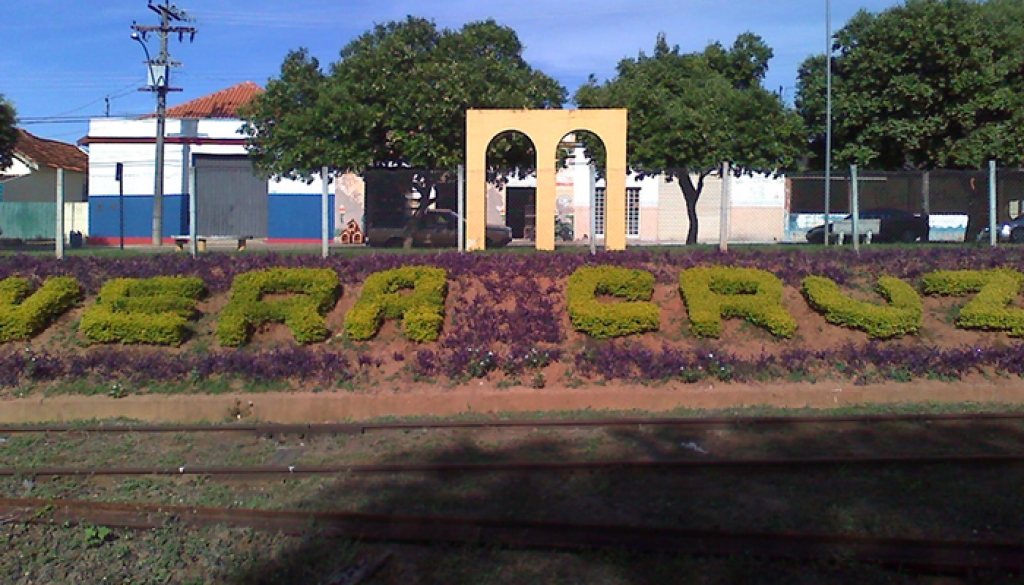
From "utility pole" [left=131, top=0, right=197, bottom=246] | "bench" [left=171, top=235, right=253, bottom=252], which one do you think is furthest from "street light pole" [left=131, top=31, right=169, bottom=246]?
"bench" [left=171, top=235, right=253, bottom=252]

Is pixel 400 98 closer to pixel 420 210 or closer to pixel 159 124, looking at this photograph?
pixel 420 210

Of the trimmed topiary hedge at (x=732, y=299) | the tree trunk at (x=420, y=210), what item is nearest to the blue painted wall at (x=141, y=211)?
the tree trunk at (x=420, y=210)

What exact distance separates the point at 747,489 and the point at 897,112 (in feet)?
65.2

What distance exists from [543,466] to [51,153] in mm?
43889

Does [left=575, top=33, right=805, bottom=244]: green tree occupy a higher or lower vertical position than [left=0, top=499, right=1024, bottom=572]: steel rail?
higher

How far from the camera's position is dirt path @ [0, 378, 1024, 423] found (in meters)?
10.9

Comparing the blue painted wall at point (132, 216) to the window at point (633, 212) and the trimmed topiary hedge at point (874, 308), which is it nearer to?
the window at point (633, 212)

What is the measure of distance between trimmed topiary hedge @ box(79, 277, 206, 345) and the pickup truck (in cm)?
371

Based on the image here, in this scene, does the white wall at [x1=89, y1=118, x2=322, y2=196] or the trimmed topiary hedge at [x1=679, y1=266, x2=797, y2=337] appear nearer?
the trimmed topiary hedge at [x1=679, y1=266, x2=797, y2=337]

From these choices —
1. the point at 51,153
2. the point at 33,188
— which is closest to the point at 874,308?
the point at 33,188

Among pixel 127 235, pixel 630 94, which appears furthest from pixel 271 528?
pixel 127 235

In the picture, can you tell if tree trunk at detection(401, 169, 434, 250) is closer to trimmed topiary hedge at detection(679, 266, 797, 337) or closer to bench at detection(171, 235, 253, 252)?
bench at detection(171, 235, 253, 252)

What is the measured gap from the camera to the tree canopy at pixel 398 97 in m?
21.7

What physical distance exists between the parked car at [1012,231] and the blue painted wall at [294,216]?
1623 cm
